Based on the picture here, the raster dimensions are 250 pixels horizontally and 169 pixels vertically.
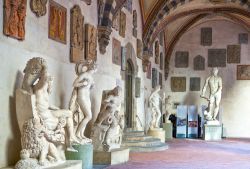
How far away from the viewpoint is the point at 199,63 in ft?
69.6

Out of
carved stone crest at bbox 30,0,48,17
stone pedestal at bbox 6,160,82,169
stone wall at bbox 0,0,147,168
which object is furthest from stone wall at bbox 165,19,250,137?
stone pedestal at bbox 6,160,82,169

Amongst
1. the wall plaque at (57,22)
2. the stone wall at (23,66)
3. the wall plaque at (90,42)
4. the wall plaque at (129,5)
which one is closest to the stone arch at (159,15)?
the wall plaque at (129,5)

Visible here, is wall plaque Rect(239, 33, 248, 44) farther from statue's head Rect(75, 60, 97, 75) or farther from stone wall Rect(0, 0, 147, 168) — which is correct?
statue's head Rect(75, 60, 97, 75)

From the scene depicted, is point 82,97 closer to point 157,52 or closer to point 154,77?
point 154,77

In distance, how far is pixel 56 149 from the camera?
21.5ft

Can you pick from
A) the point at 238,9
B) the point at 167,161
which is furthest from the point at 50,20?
the point at 238,9

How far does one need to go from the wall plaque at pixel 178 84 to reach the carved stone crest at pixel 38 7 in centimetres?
1406

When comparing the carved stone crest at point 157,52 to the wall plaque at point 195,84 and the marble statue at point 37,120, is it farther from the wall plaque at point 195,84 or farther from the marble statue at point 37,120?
the marble statue at point 37,120

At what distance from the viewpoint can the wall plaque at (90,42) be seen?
9.95 m

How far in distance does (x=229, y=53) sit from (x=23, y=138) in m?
16.1

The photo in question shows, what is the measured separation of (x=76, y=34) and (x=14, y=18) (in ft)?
9.26

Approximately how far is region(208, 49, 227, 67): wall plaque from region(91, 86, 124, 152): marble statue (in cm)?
1244

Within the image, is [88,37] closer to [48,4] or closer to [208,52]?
[48,4]

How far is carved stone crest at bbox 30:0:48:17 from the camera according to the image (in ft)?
23.9
